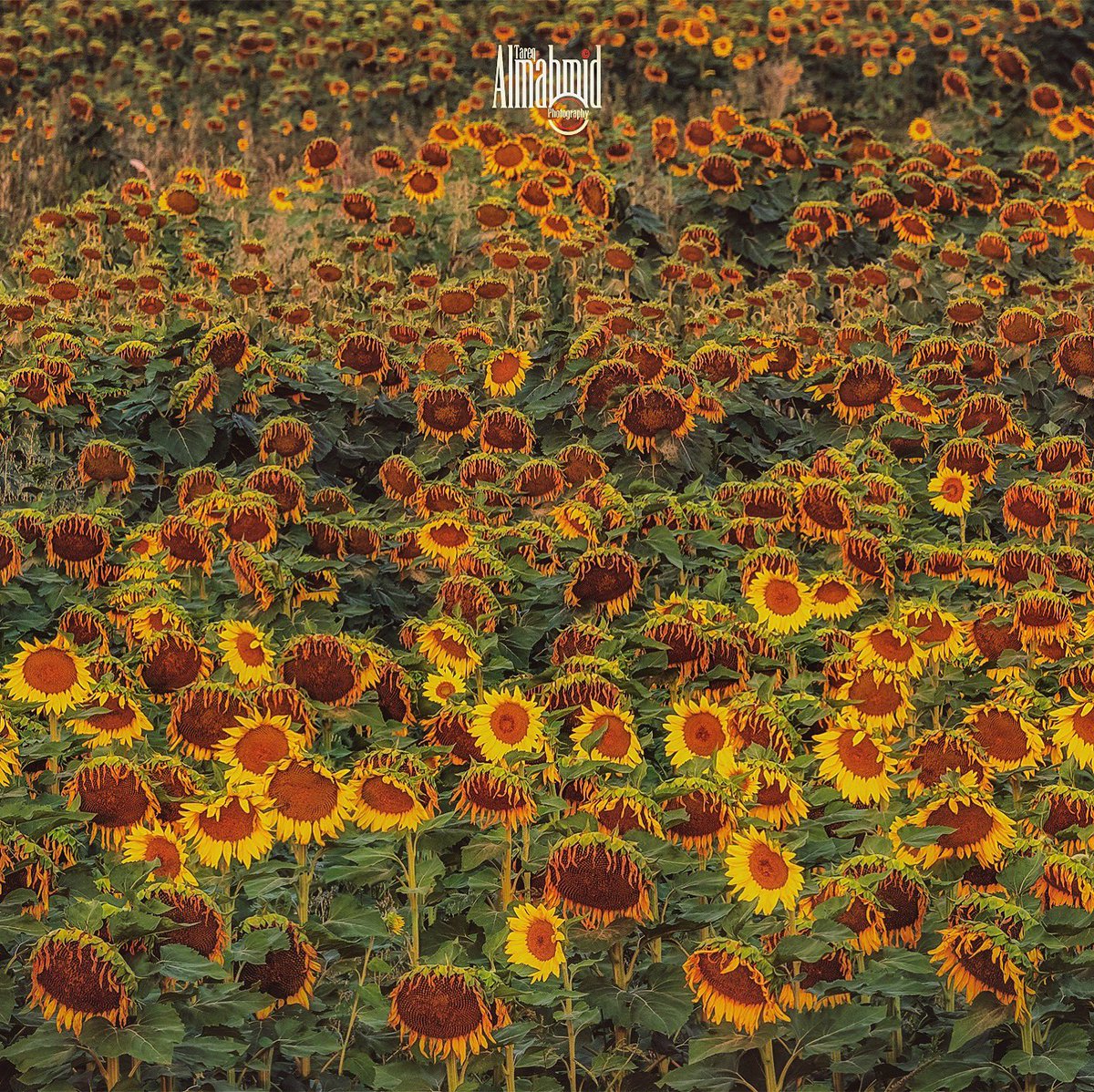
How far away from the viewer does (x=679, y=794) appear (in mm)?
2980

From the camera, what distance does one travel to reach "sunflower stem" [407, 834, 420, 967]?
2.88 meters

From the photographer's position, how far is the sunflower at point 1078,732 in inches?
134

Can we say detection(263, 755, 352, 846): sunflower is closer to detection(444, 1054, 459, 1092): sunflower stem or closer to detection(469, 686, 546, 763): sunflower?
detection(469, 686, 546, 763): sunflower

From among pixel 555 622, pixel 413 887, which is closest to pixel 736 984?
pixel 413 887

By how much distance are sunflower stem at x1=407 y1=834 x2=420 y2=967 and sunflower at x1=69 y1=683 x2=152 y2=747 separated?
71 cm

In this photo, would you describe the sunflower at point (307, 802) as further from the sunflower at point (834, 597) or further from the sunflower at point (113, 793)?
the sunflower at point (834, 597)

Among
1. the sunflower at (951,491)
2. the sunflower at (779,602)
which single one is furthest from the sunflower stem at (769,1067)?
the sunflower at (951,491)

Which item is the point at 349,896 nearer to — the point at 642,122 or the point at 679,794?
the point at 679,794

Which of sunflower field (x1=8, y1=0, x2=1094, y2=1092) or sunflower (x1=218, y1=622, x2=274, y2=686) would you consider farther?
sunflower (x1=218, y1=622, x2=274, y2=686)

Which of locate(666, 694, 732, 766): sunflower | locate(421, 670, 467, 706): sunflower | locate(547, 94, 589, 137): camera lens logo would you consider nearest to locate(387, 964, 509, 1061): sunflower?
locate(666, 694, 732, 766): sunflower

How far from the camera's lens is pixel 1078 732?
3.44 m

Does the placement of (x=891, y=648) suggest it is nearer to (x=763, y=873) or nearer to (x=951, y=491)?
(x=763, y=873)

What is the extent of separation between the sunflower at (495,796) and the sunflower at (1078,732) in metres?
1.23

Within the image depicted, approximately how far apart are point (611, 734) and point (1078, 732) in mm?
1009
